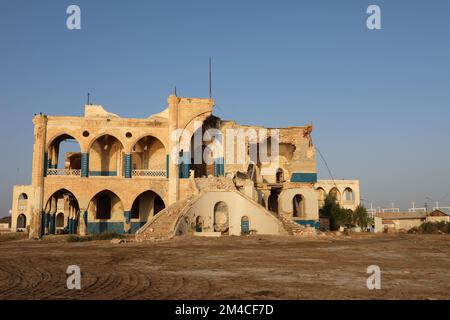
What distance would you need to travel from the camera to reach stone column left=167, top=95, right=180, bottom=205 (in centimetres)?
3097

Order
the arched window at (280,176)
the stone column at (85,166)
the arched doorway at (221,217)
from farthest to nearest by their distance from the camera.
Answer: the arched window at (280,176), the stone column at (85,166), the arched doorway at (221,217)

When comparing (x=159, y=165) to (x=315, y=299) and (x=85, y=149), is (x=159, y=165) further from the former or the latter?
(x=315, y=299)

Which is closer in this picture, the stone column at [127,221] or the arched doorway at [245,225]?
the arched doorway at [245,225]

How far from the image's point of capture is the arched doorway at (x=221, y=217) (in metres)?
27.4

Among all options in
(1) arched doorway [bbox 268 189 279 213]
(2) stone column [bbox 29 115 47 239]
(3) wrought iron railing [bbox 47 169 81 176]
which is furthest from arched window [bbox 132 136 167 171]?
(1) arched doorway [bbox 268 189 279 213]

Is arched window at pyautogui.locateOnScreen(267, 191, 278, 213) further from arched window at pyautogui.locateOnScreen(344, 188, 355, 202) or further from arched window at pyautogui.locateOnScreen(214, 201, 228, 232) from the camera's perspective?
arched window at pyautogui.locateOnScreen(344, 188, 355, 202)

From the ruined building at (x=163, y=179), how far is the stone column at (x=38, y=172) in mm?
68

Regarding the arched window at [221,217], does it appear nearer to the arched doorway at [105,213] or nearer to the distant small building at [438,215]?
the arched doorway at [105,213]

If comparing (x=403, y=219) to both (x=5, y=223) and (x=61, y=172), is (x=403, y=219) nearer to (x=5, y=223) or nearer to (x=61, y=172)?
(x=61, y=172)

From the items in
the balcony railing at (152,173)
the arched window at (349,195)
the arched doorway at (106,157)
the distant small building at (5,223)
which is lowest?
the distant small building at (5,223)

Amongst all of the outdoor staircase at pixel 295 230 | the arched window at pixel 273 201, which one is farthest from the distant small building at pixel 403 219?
the outdoor staircase at pixel 295 230

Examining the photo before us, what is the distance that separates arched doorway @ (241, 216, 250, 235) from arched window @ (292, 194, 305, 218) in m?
9.65

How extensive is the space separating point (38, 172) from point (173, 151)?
390 inches

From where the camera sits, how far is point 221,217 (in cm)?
2764
